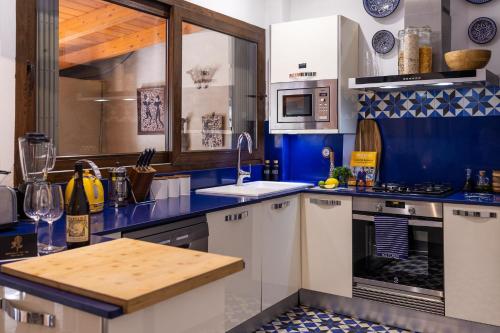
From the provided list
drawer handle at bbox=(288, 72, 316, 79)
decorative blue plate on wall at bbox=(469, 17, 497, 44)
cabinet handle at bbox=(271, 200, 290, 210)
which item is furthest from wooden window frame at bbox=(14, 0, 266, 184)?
decorative blue plate on wall at bbox=(469, 17, 497, 44)

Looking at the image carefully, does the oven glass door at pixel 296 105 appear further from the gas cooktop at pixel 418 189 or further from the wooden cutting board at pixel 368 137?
the gas cooktop at pixel 418 189

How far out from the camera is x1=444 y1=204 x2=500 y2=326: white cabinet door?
3068mm

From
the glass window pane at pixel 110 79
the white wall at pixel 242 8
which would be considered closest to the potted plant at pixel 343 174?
the glass window pane at pixel 110 79

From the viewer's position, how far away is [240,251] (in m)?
3.09

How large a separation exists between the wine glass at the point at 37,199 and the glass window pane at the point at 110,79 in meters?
1.11

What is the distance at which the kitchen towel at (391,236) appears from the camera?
10.9 feet

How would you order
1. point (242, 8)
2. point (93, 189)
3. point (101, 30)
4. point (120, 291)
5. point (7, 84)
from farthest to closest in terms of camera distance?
point (242, 8) → point (101, 30) → point (93, 189) → point (7, 84) → point (120, 291)

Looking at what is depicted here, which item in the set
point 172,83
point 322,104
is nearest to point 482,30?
point 322,104

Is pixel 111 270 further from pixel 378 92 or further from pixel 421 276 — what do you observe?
pixel 378 92

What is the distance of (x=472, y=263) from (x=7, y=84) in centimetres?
287

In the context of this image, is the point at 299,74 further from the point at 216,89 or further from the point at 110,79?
the point at 110,79

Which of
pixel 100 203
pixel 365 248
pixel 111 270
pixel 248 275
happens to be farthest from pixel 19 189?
pixel 365 248

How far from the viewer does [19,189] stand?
2363 millimetres

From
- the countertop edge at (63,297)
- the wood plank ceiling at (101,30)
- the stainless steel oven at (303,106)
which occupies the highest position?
the wood plank ceiling at (101,30)
